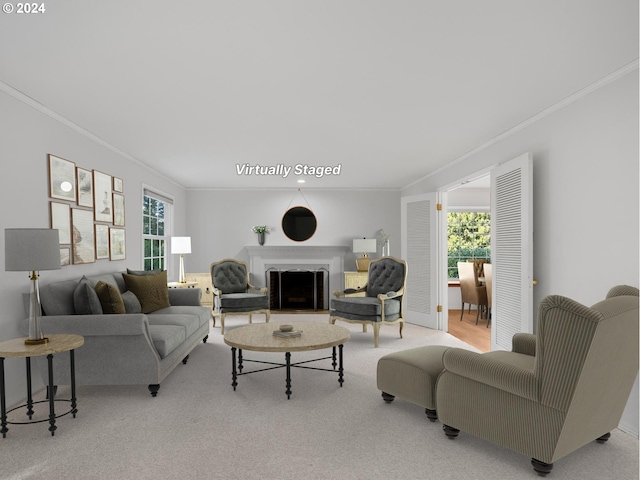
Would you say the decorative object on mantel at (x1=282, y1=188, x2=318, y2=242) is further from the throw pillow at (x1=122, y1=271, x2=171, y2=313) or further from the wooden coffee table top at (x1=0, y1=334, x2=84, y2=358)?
the wooden coffee table top at (x1=0, y1=334, x2=84, y2=358)

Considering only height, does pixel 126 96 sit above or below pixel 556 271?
above

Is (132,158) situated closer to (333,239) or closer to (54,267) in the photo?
(54,267)

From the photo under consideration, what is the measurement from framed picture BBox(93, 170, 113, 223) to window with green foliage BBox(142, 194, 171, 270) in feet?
3.95

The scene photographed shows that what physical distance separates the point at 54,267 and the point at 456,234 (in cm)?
701

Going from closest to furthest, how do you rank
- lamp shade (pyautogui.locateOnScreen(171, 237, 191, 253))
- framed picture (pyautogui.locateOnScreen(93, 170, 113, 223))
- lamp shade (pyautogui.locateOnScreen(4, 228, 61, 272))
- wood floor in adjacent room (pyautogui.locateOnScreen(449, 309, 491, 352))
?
lamp shade (pyautogui.locateOnScreen(4, 228, 61, 272)) < framed picture (pyautogui.locateOnScreen(93, 170, 113, 223)) < wood floor in adjacent room (pyautogui.locateOnScreen(449, 309, 491, 352)) < lamp shade (pyautogui.locateOnScreen(171, 237, 191, 253))

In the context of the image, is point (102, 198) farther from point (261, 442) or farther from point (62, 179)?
point (261, 442)

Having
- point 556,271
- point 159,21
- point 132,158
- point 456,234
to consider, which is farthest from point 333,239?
point 159,21

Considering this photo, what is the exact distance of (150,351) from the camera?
3.27 metres

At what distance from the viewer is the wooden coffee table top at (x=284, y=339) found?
3309 millimetres

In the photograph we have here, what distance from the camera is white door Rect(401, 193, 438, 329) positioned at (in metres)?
6.07

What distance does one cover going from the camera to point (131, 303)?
4059 mm

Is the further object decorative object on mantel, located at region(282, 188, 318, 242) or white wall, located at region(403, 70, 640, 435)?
decorative object on mantel, located at region(282, 188, 318, 242)

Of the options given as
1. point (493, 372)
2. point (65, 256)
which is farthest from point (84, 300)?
point (493, 372)

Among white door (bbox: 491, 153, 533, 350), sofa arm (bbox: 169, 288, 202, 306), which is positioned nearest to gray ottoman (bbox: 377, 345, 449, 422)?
white door (bbox: 491, 153, 533, 350)
